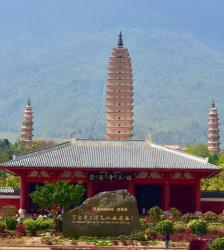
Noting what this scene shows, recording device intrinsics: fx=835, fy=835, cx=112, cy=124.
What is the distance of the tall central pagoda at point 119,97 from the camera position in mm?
109125

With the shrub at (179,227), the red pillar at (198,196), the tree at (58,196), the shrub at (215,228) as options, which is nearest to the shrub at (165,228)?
the shrub at (179,227)

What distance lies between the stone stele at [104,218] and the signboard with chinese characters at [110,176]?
11.6m

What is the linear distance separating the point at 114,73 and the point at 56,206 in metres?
68.1

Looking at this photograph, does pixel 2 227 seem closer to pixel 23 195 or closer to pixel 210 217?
pixel 23 195

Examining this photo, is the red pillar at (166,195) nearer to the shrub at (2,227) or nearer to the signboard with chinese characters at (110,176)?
the signboard with chinese characters at (110,176)

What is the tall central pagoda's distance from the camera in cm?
10912

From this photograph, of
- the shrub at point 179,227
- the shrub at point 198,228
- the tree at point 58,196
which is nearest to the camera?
the shrub at point 198,228

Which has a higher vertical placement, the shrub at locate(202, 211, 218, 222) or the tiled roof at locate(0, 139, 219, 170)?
the tiled roof at locate(0, 139, 219, 170)

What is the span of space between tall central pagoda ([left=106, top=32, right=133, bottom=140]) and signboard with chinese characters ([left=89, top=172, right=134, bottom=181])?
183 ft

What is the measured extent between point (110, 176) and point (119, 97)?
6006 cm

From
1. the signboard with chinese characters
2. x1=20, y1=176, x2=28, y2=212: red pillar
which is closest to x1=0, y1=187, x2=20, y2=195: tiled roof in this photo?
x1=20, y1=176, x2=28, y2=212: red pillar

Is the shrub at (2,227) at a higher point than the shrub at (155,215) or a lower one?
lower

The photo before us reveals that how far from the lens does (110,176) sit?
51.5 meters

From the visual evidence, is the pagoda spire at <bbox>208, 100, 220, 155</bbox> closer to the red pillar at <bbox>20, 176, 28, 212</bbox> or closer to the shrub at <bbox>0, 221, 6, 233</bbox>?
the red pillar at <bbox>20, 176, 28, 212</bbox>
